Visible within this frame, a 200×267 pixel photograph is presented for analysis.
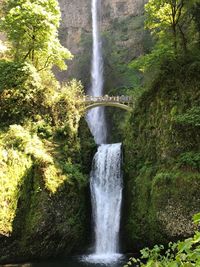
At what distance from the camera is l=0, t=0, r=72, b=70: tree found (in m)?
20.5

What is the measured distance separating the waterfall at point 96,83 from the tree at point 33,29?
11.6m

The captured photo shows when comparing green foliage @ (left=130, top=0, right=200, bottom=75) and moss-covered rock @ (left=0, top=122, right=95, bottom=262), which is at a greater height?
green foliage @ (left=130, top=0, right=200, bottom=75)

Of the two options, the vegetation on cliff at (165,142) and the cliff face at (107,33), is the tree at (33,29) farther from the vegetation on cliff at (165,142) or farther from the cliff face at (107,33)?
the cliff face at (107,33)

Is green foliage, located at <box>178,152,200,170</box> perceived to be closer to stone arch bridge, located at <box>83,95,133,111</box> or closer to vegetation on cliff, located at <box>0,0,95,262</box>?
vegetation on cliff, located at <box>0,0,95,262</box>

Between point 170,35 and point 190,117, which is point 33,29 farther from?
point 190,117

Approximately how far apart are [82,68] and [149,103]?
69.2ft

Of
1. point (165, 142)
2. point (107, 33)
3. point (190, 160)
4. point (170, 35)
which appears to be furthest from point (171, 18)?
point (107, 33)

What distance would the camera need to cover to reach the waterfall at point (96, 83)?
34.0 metres

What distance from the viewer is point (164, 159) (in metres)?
16.5

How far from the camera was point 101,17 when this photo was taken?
4247 centimetres

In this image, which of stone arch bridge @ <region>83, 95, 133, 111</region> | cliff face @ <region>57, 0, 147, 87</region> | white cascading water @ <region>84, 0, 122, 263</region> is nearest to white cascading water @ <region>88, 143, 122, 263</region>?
white cascading water @ <region>84, 0, 122, 263</region>

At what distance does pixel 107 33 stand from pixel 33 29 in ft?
66.7

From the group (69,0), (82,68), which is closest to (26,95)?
(82,68)

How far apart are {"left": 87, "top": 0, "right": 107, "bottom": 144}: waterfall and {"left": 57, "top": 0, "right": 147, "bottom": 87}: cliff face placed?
1.85 feet
